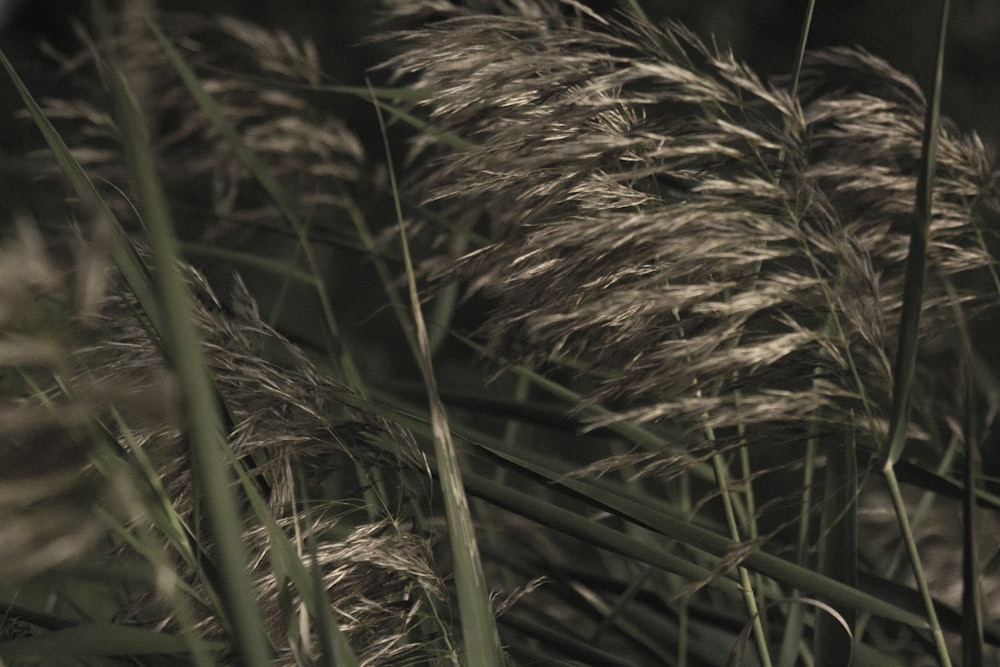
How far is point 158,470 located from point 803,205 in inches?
18.0

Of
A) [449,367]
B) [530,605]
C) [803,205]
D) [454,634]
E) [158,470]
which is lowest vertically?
[449,367]

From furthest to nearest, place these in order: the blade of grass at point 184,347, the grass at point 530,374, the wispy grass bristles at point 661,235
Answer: the wispy grass bristles at point 661,235 → the grass at point 530,374 → the blade of grass at point 184,347

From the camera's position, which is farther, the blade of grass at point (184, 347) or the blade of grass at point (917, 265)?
the blade of grass at point (917, 265)

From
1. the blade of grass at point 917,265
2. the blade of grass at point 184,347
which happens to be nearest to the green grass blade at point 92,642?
the blade of grass at point 184,347

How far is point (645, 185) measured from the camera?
2.61ft

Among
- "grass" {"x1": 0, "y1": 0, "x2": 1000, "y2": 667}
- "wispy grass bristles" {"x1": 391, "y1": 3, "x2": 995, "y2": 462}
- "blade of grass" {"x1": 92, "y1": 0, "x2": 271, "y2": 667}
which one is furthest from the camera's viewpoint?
"wispy grass bristles" {"x1": 391, "y1": 3, "x2": 995, "y2": 462}

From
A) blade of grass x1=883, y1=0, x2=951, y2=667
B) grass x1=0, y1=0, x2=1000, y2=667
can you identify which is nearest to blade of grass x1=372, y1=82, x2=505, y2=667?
grass x1=0, y1=0, x2=1000, y2=667

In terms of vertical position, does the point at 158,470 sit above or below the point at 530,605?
above

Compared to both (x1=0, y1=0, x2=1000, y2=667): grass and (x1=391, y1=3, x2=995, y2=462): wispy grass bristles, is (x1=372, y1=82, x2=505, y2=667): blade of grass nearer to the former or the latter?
(x1=0, y1=0, x2=1000, y2=667): grass

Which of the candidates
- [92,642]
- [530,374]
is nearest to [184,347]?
[92,642]

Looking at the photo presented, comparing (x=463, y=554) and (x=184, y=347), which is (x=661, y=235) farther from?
(x=184, y=347)

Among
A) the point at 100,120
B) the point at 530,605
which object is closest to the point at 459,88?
the point at 530,605

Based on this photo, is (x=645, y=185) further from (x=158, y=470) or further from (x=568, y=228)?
(x=158, y=470)

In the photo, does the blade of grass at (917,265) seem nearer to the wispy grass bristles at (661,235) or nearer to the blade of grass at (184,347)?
the wispy grass bristles at (661,235)
